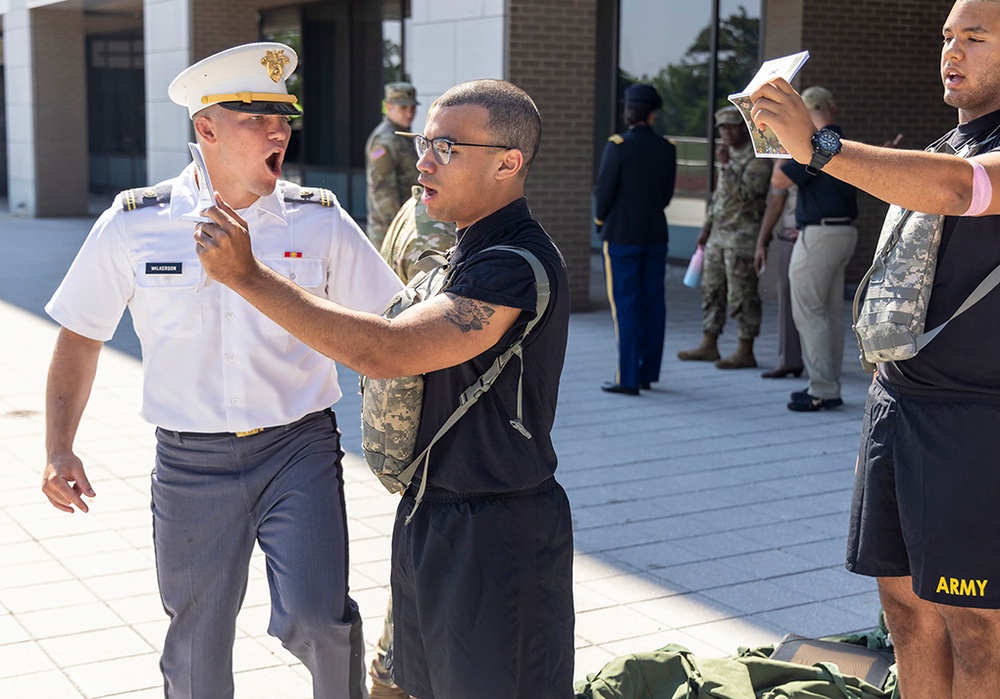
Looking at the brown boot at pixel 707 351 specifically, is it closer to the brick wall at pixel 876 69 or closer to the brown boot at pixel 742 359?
the brown boot at pixel 742 359

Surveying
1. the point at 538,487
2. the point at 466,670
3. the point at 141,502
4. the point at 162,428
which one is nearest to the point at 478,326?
the point at 538,487

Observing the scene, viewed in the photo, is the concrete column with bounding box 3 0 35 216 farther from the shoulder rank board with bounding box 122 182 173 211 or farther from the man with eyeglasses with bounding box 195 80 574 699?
the man with eyeglasses with bounding box 195 80 574 699

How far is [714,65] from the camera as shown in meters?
15.6

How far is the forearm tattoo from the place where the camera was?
2.53m

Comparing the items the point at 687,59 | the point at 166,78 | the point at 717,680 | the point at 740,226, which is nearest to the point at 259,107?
the point at 717,680

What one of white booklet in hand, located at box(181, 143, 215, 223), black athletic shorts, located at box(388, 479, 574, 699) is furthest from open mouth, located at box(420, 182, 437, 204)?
black athletic shorts, located at box(388, 479, 574, 699)

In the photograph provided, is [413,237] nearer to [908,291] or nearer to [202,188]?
[202,188]

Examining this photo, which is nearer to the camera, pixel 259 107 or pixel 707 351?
pixel 259 107

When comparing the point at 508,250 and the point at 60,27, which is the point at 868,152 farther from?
the point at 60,27

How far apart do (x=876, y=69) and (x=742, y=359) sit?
5.75 metres

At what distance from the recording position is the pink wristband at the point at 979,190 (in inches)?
107

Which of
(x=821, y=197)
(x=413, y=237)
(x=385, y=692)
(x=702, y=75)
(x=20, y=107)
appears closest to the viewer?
(x=385, y=692)

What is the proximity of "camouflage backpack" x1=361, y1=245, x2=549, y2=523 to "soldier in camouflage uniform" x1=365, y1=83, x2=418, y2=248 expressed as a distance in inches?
292

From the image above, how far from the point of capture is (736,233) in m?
10.1
